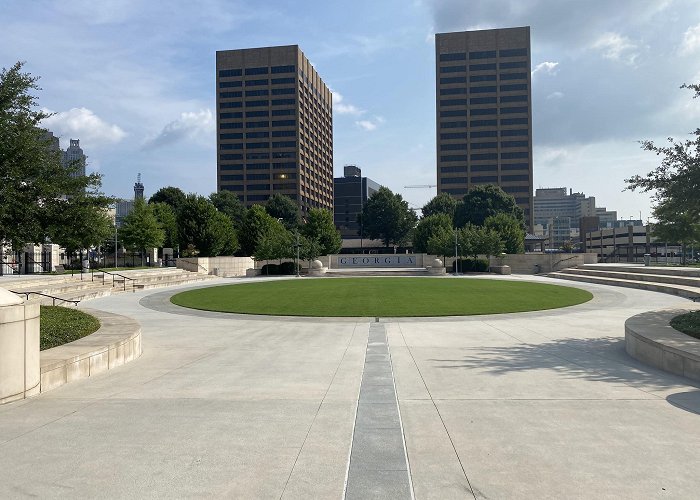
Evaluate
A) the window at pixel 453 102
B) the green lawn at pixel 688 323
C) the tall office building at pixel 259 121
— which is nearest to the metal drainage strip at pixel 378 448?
the green lawn at pixel 688 323

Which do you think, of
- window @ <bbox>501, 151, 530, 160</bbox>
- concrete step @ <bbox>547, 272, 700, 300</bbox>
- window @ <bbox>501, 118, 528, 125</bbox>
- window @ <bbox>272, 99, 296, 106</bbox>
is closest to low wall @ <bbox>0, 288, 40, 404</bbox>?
concrete step @ <bbox>547, 272, 700, 300</bbox>

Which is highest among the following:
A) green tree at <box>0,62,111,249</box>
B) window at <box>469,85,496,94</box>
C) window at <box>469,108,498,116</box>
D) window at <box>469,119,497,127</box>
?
window at <box>469,85,496,94</box>

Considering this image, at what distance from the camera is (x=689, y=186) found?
1191 centimetres

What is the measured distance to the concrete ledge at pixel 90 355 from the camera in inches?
317

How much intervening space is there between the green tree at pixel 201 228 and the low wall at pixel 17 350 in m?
55.4

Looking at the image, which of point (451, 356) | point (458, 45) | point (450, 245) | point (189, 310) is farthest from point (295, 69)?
point (451, 356)

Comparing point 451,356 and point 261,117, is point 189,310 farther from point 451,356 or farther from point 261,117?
point 261,117

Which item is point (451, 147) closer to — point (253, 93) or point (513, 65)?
point (513, 65)

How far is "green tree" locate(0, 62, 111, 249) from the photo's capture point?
13945 millimetres

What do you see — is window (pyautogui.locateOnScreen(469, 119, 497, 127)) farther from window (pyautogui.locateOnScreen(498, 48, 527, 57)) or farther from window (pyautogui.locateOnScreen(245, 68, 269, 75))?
window (pyautogui.locateOnScreen(245, 68, 269, 75))

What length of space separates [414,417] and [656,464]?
282 cm

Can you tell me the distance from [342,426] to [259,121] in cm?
13484

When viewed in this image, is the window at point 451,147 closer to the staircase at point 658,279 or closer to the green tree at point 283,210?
the green tree at point 283,210

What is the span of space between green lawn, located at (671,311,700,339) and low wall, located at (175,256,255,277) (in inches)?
1924
